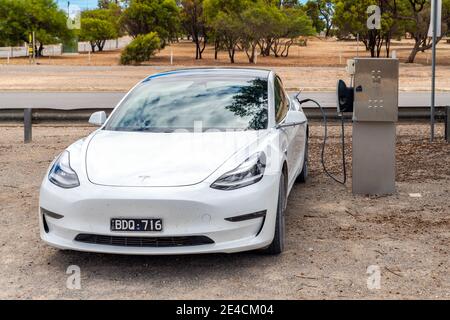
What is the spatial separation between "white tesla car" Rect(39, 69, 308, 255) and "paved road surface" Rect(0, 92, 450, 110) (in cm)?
1248

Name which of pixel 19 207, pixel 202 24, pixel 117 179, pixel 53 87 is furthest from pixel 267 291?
pixel 202 24

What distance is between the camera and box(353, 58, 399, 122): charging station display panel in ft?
24.1

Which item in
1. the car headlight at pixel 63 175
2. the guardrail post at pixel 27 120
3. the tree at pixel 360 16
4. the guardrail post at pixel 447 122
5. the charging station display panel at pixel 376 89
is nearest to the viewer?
the car headlight at pixel 63 175

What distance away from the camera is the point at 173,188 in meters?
4.85

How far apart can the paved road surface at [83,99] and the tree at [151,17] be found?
32660mm

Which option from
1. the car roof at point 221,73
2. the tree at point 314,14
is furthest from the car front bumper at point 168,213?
the tree at point 314,14

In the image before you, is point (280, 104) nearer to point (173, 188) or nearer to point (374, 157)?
point (374, 157)

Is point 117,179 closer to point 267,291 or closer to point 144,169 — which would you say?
point 144,169

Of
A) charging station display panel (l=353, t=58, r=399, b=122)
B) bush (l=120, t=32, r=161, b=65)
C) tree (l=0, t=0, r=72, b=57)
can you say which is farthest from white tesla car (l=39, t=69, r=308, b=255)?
tree (l=0, t=0, r=72, b=57)

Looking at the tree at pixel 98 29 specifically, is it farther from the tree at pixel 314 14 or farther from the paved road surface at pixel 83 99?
the paved road surface at pixel 83 99

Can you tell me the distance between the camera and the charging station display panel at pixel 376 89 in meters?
7.34

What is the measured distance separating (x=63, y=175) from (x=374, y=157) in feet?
12.3

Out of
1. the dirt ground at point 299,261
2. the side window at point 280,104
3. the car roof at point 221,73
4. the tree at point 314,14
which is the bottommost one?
the dirt ground at point 299,261

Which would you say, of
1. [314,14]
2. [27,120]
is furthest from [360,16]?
[314,14]
